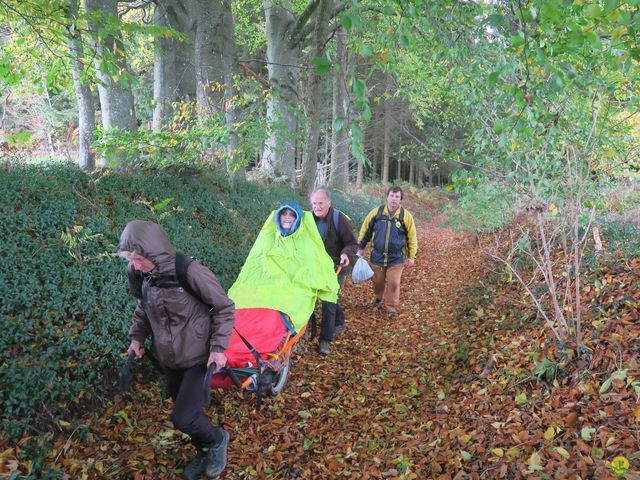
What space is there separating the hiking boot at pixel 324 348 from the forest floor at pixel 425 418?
0.22ft

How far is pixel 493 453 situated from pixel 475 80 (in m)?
3.90

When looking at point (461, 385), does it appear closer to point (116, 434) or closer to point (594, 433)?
point (594, 433)

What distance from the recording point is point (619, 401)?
324 cm

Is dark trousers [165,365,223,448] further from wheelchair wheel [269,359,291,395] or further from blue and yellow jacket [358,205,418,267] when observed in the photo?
blue and yellow jacket [358,205,418,267]

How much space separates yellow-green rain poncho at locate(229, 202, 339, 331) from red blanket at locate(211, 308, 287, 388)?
0.66 feet

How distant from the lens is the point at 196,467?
3.38 metres

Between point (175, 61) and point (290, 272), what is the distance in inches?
264

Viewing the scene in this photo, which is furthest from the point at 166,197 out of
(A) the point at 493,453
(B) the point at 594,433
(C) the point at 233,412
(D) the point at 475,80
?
(B) the point at 594,433

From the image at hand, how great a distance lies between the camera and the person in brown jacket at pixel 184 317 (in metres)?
2.96

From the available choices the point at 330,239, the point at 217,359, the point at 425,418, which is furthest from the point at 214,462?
the point at 330,239

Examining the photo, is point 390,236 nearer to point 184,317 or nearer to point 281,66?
point 184,317

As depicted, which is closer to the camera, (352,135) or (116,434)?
(352,135)

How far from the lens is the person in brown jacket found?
2957mm

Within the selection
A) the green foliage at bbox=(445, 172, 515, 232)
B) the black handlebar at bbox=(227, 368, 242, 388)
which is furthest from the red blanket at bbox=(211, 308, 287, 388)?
the green foliage at bbox=(445, 172, 515, 232)
